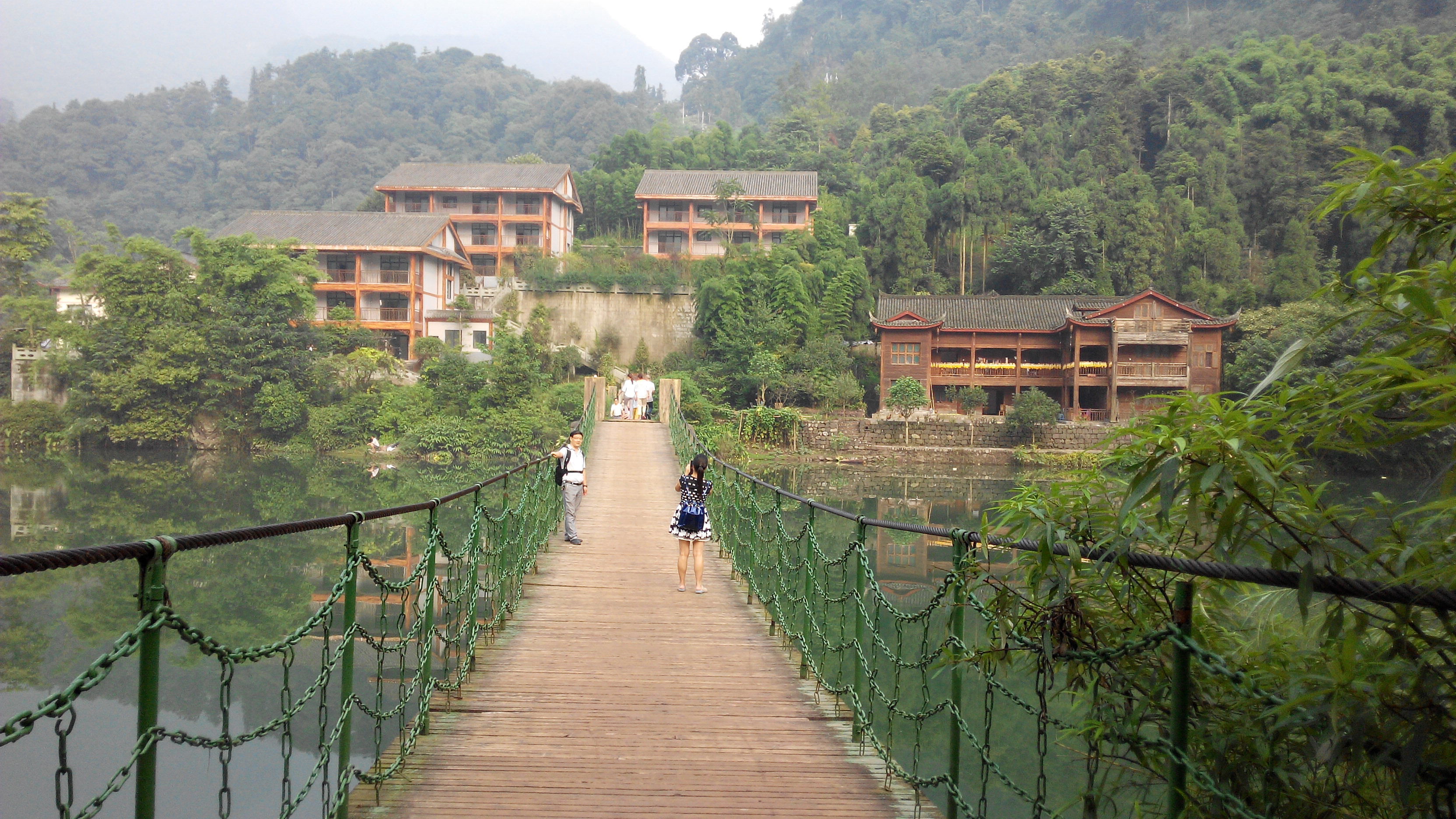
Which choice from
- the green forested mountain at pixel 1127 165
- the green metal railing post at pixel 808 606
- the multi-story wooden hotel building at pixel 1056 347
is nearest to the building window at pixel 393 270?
the green forested mountain at pixel 1127 165

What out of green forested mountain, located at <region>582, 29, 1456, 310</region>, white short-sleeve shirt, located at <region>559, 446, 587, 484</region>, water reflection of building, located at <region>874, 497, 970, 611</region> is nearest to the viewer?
white short-sleeve shirt, located at <region>559, 446, 587, 484</region>

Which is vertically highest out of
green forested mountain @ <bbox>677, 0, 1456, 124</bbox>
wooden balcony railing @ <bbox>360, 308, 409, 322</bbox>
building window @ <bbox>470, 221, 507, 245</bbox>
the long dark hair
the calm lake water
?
green forested mountain @ <bbox>677, 0, 1456, 124</bbox>

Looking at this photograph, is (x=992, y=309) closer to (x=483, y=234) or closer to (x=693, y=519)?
(x=483, y=234)

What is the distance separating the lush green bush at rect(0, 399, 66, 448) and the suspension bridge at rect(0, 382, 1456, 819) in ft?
72.6

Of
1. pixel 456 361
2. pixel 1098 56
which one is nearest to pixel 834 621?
pixel 456 361

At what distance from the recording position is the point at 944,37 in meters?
68.0

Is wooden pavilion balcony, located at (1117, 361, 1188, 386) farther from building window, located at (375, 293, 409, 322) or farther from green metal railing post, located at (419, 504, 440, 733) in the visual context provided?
green metal railing post, located at (419, 504, 440, 733)

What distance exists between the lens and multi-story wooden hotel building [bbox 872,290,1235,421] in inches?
985

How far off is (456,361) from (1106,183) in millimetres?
25876

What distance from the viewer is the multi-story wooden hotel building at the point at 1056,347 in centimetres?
2503

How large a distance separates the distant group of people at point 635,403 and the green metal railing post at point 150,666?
1665 centimetres

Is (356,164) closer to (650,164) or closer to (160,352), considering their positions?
(650,164)

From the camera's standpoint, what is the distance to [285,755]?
242cm

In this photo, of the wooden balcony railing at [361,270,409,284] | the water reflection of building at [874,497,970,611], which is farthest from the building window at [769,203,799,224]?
the water reflection of building at [874,497,970,611]
